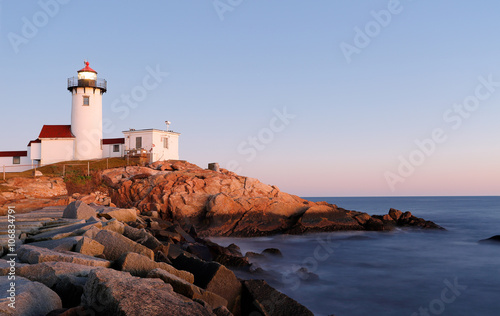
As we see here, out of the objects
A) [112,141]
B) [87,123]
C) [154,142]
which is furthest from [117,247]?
[87,123]

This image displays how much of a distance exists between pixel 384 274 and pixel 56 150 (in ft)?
112

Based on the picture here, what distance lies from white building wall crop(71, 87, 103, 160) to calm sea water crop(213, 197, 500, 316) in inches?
940

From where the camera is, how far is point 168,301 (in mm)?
3947

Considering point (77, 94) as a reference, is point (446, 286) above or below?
below

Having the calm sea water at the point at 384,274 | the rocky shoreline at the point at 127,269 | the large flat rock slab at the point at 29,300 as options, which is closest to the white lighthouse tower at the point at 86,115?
the rocky shoreline at the point at 127,269

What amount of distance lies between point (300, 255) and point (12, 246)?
1261 cm

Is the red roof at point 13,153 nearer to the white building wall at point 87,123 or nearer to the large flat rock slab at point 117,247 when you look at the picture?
the white building wall at point 87,123

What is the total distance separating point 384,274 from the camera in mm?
13828

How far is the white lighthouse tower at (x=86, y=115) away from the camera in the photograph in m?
38.0

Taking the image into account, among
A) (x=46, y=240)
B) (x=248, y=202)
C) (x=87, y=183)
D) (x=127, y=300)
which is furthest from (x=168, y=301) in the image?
(x=87, y=183)

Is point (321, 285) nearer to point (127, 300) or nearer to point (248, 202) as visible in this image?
point (127, 300)

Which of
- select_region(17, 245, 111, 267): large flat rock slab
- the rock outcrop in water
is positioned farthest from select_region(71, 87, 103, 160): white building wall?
select_region(17, 245, 111, 267): large flat rock slab

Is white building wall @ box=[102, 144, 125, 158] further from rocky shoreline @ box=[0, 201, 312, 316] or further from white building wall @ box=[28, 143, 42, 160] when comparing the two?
rocky shoreline @ box=[0, 201, 312, 316]

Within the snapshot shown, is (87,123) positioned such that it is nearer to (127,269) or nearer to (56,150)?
(56,150)
